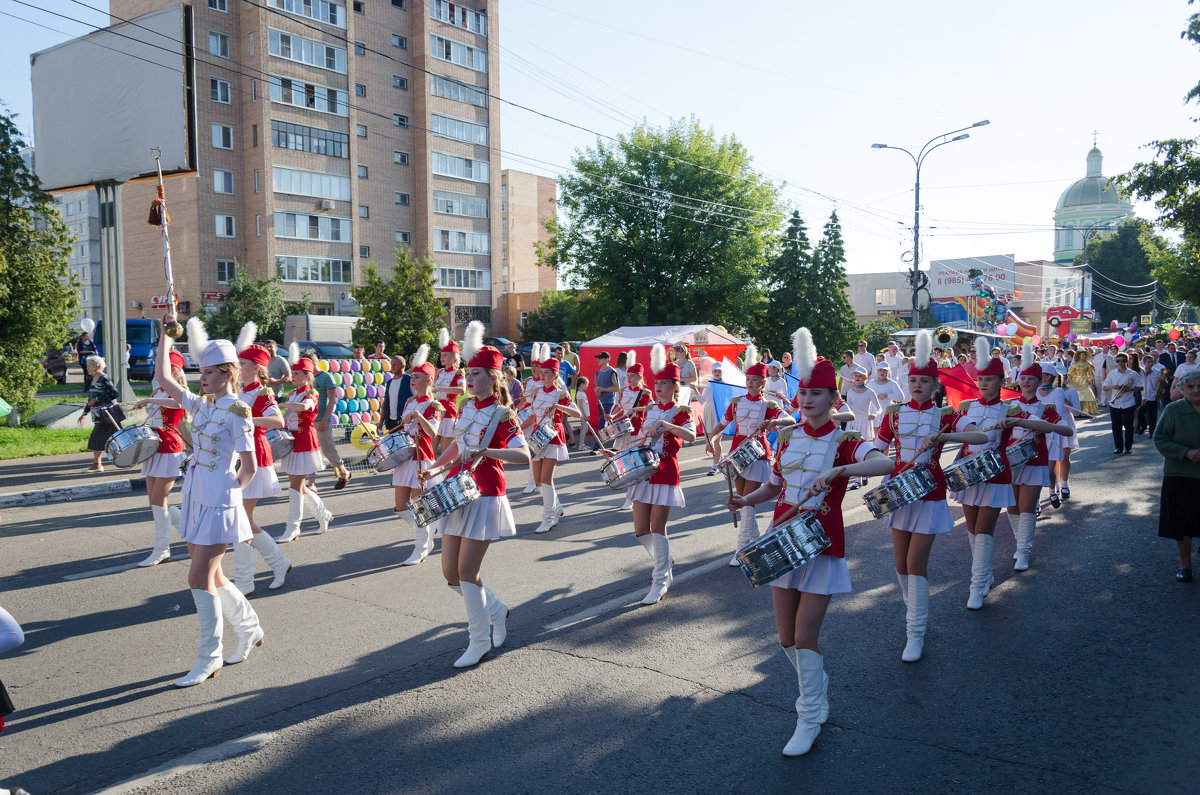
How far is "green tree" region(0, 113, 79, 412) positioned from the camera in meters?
17.6

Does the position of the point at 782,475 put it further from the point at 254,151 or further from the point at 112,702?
the point at 254,151

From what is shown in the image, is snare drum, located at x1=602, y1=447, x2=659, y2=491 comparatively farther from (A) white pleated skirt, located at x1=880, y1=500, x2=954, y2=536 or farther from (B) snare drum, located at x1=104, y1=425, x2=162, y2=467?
(B) snare drum, located at x1=104, y1=425, x2=162, y2=467

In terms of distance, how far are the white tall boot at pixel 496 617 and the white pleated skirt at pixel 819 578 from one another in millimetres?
2228

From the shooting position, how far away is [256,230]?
48188 mm

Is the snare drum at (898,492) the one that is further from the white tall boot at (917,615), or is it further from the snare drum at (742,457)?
the snare drum at (742,457)

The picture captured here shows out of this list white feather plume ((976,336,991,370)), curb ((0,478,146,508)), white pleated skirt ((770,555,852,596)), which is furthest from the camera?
curb ((0,478,146,508))

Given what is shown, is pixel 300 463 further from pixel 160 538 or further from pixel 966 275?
pixel 966 275

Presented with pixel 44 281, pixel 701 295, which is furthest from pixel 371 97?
pixel 44 281

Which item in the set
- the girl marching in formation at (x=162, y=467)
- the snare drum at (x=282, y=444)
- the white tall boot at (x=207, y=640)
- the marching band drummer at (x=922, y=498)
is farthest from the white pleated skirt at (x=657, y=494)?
the girl marching in formation at (x=162, y=467)

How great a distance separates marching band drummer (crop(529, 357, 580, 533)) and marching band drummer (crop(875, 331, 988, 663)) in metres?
4.83

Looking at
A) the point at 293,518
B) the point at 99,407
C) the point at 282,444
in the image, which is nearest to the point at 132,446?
the point at 282,444

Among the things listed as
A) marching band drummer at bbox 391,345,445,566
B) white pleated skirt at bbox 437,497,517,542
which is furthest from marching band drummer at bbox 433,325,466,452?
white pleated skirt at bbox 437,497,517,542

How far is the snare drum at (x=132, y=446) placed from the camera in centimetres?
786

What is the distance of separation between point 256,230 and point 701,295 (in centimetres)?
2658
